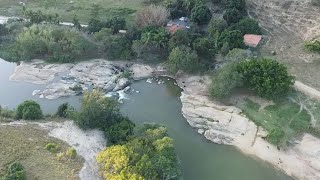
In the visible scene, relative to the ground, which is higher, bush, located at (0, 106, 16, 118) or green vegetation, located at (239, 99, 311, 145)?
green vegetation, located at (239, 99, 311, 145)

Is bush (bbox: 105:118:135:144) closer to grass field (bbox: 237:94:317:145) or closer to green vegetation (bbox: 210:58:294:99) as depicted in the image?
green vegetation (bbox: 210:58:294:99)

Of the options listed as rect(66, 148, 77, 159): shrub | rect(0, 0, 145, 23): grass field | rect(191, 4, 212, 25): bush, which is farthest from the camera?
rect(0, 0, 145, 23): grass field

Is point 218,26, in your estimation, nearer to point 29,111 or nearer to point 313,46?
point 313,46

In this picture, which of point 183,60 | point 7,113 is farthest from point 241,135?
point 7,113

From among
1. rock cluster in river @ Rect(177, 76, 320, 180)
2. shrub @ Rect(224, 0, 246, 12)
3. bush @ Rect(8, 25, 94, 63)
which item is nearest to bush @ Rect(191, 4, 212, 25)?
shrub @ Rect(224, 0, 246, 12)

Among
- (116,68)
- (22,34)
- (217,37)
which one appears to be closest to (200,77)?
(217,37)

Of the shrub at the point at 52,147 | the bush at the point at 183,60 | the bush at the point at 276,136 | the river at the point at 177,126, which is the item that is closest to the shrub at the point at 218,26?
the bush at the point at 183,60

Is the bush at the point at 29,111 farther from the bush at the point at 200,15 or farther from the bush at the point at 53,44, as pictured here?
the bush at the point at 200,15
